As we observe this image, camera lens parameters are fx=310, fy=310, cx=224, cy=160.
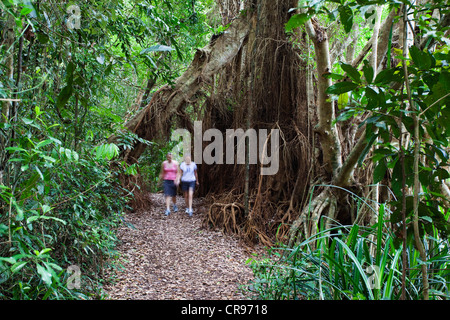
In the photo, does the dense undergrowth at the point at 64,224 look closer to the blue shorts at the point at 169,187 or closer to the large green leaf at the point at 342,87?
the large green leaf at the point at 342,87

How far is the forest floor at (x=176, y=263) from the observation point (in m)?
2.67

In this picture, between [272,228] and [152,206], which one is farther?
[152,206]

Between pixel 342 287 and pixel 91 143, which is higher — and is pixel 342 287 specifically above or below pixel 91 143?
below

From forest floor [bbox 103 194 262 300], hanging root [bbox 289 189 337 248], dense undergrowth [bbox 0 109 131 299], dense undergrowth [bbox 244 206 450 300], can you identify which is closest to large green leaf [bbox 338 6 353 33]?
dense undergrowth [bbox 244 206 450 300]

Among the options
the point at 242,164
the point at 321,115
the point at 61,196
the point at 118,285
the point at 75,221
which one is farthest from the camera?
the point at 242,164

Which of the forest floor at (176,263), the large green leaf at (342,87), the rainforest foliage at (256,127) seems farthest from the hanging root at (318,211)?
the large green leaf at (342,87)

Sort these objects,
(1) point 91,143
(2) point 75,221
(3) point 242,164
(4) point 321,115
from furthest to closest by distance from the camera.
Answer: (3) point 242,164 < (4) point 321,115 < (1) point 91,143 < (2) point 75,221

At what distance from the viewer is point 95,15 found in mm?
1733

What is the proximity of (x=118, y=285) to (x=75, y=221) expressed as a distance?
75 centimetres

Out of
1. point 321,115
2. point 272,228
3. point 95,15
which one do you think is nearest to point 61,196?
point 95,15

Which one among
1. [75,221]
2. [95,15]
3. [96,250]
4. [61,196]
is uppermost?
[95,15]

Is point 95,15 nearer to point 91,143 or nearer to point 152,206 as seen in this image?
point 91,143

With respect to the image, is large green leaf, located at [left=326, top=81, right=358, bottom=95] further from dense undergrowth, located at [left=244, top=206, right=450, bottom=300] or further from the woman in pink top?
the woman in pink top

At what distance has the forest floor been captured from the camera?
2674 millimetres
